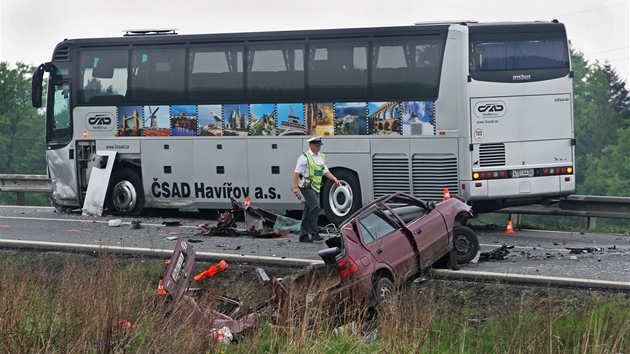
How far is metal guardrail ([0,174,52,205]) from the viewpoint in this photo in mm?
28375

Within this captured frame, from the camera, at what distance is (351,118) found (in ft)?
68.5

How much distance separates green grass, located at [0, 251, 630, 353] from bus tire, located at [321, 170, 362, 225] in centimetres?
877

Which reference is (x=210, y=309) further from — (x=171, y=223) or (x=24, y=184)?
(x=24, y=184)

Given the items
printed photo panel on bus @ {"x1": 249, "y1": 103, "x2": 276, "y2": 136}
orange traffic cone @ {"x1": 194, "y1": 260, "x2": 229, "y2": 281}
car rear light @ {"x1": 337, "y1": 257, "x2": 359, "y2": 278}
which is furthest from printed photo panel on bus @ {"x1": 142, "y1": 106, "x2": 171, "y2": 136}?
car rear light @ {"x1": 337, "y1": 257, "x2": 359, "y2": 278}

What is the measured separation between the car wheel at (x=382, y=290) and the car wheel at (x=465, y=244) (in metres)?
2.58

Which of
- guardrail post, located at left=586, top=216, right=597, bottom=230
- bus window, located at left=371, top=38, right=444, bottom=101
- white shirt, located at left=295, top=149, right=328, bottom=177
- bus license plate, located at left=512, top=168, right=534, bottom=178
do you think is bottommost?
guardrail post, located at left=586, top=216, right=597, bottom=230

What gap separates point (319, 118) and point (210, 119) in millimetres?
2482

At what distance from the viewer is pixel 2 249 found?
1789cm

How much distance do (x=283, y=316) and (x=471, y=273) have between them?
4.23m

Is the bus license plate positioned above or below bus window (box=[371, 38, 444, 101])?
Result: below

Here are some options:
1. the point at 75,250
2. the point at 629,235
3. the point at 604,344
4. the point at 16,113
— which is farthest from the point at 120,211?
the point at 16,113

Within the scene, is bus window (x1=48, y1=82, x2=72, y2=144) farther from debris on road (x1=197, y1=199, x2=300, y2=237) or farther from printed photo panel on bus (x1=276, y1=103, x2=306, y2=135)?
debris on road (x1=197, y1=199, x2=300, y2=237)

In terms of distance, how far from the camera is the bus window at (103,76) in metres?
23.2

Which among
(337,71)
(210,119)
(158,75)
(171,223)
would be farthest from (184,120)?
(337,71)
